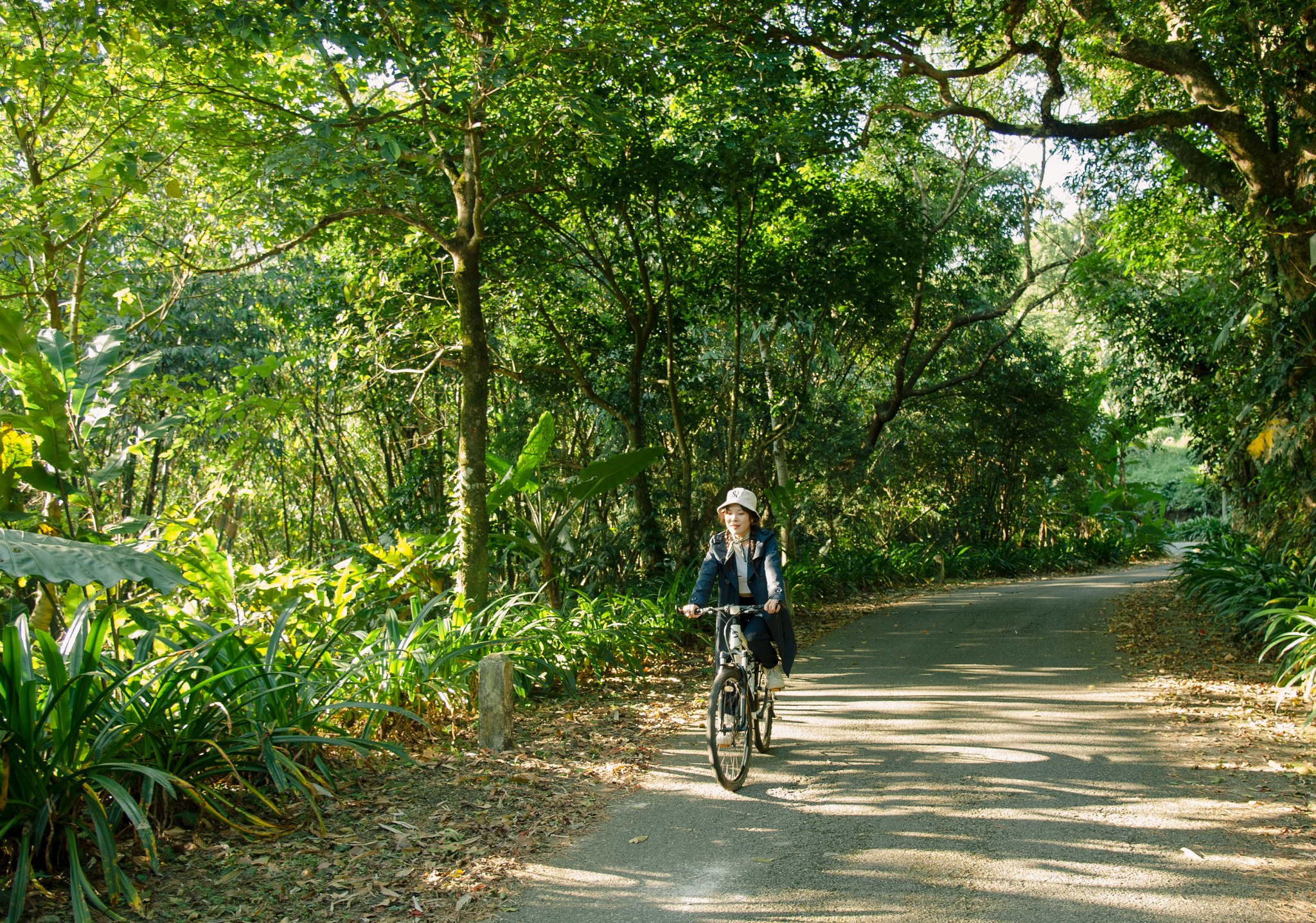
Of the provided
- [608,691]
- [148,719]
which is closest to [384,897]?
[148,719]

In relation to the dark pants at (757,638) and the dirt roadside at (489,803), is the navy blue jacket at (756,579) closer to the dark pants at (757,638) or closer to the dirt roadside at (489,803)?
the dark pants at (757,638)

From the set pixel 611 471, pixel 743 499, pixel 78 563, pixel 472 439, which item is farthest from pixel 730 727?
pixel 611 471

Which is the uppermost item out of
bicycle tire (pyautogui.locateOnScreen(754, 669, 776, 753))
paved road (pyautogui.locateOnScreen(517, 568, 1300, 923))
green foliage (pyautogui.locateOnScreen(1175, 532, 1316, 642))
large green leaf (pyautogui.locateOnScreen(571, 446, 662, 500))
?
large green leaf (pyautogui.locateOnScreen(571, 446, 662, 500))

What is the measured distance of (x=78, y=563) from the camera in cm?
398

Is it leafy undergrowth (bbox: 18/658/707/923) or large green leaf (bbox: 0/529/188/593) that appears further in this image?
leafy undergrowth (bbox: 18/658/707/923)

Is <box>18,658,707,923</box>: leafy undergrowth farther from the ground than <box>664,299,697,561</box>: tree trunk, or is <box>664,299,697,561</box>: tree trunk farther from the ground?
<box>664,299,697,561</box>: tree trunk

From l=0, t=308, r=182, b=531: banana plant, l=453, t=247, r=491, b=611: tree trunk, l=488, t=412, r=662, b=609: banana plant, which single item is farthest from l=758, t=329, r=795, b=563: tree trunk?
l=0, t=308, r=182, b=531: banana plant

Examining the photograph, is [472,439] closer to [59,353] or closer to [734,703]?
[59,353]

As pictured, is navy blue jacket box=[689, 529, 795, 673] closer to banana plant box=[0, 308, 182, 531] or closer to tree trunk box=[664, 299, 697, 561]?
banana plant box=[0, 308, 182, 531]

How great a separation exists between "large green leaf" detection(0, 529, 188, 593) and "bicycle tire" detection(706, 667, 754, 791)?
9.68 feet

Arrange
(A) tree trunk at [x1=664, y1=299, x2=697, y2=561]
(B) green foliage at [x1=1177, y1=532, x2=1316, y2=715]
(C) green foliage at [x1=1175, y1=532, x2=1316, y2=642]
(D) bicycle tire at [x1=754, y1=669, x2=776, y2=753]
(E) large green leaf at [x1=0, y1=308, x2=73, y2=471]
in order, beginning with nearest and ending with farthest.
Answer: (E) large green leaf at [x1=0, y1=308, x2=73, y2=471] → (D) bicycle tire at [x1=754, y1=669, x2=776, y2=753] → (B) green foliage at [x1=1177, y1=532, x2=1316, y2=715] → (C) green foliage at [x1=1175, y1=532, x2=1316, y2=642] → (A) tree trunk at [x1=664, y1=299, x2=697, y2=561]

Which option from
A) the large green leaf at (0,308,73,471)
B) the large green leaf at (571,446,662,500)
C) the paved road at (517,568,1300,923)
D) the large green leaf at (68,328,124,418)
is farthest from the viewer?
the large green leaf at (571,446,662,500)

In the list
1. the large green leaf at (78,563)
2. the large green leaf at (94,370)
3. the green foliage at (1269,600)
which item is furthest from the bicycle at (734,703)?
the green foliage at (1269,600)

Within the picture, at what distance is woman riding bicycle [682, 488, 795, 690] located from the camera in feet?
20.2
